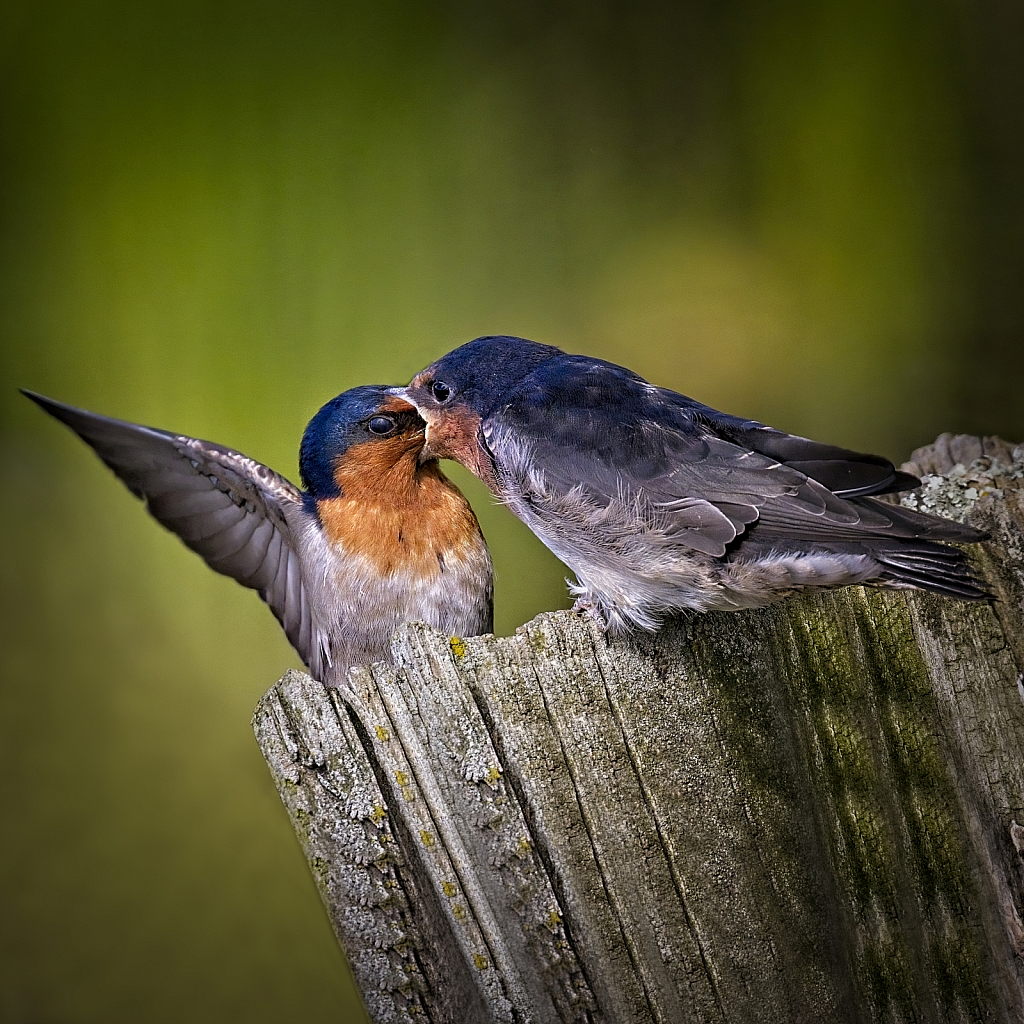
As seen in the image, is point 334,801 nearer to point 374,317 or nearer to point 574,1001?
point 574,1001

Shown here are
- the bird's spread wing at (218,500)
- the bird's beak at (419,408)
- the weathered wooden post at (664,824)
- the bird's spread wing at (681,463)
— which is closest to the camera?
the weathered wooden post at (664,824)

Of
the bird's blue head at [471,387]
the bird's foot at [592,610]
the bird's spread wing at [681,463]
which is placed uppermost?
the bird's blue head at [471,387]

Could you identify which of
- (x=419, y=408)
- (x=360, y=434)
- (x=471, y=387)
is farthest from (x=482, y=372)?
(x=360, y=434)

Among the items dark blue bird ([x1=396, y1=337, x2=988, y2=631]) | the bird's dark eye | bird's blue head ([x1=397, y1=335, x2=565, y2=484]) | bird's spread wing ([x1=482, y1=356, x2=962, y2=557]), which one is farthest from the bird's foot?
the bird's dark eye

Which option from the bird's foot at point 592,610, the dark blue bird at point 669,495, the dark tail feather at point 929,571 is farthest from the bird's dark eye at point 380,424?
the dark tail feather at point 929,571

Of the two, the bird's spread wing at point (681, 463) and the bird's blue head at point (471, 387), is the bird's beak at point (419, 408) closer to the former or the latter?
the bird's blue head at point (471, 387)

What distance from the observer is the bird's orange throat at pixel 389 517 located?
1555mm

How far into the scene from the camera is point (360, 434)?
61.1 inches

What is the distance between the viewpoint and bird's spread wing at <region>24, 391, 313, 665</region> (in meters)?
1.31

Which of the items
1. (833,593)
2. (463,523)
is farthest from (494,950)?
(463,523)

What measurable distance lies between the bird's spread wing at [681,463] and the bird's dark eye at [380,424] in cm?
23

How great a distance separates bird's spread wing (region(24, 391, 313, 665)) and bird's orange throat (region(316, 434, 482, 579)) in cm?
8

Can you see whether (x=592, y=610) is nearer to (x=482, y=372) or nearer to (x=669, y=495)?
(x=669, y=495)

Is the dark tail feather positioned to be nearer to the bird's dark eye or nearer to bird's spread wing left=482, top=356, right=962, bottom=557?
bird's spread wing left=482, top=356, right=962, bottom=557
